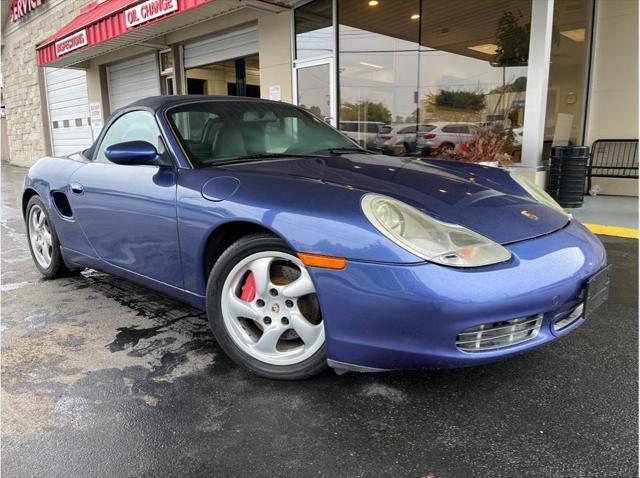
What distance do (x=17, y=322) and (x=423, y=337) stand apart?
264 cm

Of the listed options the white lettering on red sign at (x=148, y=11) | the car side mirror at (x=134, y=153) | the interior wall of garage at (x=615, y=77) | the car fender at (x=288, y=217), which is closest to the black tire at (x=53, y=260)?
the car side mirror at (x=134, y=153)

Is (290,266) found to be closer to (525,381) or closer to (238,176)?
(238,176)

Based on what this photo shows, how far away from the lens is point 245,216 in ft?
7.08

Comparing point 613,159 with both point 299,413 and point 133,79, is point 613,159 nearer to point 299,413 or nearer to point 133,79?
point 299,413

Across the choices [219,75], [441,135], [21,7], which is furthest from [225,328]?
[21,7]

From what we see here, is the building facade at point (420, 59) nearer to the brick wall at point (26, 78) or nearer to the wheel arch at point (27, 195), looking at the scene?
the wheel arch at point (27, 195)

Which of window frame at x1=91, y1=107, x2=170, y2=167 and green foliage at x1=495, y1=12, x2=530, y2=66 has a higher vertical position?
green foliage at x1=495, y1=12, x2=530, y2=66

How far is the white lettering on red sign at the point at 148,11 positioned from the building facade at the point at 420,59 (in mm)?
28

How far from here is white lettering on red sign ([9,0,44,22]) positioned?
16578mm

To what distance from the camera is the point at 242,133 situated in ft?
9.54

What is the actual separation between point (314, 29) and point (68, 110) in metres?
11.4

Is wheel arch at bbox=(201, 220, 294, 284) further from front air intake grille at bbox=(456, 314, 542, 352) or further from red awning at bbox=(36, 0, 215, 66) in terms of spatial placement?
red awning at bbox=(36, 0, 215, 66)

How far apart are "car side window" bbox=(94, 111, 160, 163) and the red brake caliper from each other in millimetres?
1060

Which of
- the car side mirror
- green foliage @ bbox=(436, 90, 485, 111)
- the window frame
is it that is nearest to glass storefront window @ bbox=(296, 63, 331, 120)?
green foliage @ bbox=(436, 90, 485, 111)
